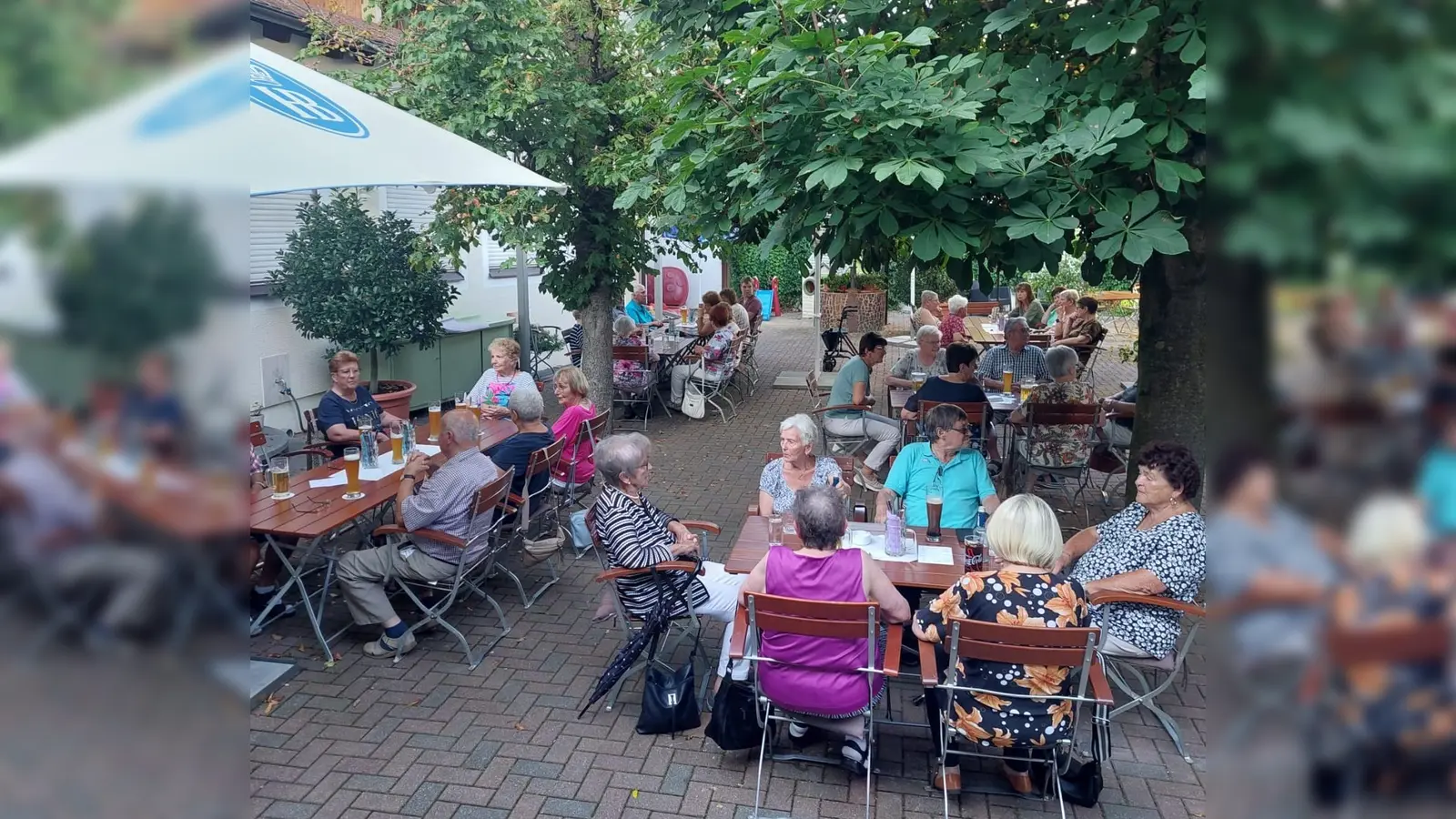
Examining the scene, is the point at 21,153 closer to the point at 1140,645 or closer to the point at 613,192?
the point at 1140,645

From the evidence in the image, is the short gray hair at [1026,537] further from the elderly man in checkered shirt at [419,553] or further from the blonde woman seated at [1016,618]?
the elderly man in checkered shirt at [419,553]

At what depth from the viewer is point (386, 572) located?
4703 mm

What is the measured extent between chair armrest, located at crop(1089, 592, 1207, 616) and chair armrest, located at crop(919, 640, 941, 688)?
2.50 ft

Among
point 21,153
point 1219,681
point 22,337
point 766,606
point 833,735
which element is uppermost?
point 21,153

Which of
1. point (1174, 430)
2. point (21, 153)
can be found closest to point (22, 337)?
point (21, 153)

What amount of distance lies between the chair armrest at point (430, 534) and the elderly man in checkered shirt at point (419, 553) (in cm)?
3

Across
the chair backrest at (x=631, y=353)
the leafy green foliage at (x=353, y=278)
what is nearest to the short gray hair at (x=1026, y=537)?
the leafy green foliage at (x=353, y=278)

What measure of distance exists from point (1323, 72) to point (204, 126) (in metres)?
0.69

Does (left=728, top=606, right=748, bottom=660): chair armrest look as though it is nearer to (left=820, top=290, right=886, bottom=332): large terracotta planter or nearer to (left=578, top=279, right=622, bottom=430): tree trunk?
(left=578, top=279, right=622, bottom=430): tree trunk

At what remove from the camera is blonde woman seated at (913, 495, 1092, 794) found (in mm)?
3295

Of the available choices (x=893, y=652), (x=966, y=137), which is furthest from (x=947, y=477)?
(x=966, y=137)

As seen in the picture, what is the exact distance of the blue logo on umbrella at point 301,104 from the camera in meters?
3.23

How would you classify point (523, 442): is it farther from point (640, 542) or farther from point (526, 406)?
point (640, 542)

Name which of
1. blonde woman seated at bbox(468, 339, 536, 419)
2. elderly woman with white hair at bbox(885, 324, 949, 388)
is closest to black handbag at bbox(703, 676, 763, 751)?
blonde woman seated at bbox(468, 339, 536, 419)
